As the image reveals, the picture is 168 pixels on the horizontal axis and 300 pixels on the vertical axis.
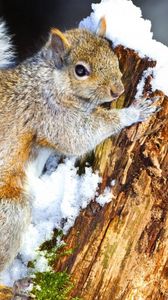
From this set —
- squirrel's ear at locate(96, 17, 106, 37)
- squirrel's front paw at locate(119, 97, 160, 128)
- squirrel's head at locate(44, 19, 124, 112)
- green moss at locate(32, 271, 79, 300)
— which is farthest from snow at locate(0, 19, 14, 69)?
green moss at locate(32, 271, 79, 300)

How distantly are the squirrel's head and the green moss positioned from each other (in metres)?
0.60

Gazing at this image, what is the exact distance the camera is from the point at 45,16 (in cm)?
433

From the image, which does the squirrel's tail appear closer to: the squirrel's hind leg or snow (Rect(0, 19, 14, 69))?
snow (Rect(0, 19, 14, 69))

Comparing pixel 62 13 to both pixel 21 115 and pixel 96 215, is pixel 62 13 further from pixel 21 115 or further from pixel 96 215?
pixel 96 215

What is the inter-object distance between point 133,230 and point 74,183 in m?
0.28

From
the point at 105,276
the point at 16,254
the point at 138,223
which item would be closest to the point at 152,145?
the point at 138,223

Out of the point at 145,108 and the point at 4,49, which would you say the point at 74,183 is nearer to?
the point at 145,108

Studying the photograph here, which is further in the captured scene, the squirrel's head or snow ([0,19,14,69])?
snow ([0,19,14,69])

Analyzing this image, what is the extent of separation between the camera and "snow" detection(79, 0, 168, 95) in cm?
255

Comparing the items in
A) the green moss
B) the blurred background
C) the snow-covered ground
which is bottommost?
the green moss

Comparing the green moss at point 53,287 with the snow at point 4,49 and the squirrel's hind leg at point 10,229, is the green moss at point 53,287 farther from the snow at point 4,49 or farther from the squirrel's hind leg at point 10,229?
the snow at point 4,49

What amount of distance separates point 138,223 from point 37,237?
381mm

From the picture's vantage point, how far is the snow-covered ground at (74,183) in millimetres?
2584

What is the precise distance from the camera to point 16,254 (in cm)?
269
